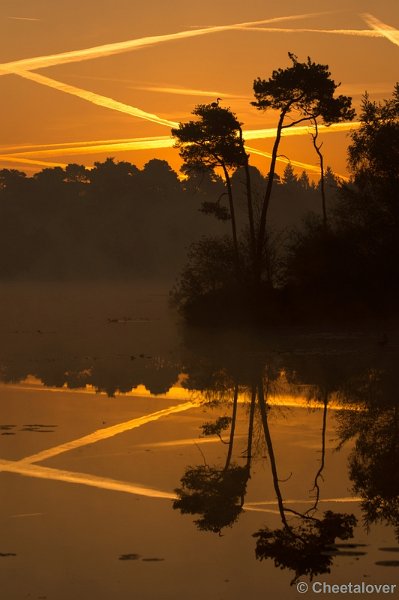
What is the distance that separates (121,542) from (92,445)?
5733 millimetres

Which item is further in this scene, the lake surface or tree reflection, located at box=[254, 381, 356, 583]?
tree reflection, located at box=[254, 381, 356, 583]

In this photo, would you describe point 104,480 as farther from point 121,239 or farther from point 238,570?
point 121,239

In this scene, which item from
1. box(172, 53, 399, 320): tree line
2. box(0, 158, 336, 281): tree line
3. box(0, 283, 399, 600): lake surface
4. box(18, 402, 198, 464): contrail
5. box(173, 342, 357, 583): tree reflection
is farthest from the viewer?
box(0, 158, 336, 281): tree line

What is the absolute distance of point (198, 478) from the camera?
13883 millimetres

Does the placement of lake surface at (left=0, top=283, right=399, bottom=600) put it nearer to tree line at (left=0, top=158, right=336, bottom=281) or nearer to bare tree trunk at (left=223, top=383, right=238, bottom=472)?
bare tree trunk at (left=223, top=383, right=238, bottom=472)

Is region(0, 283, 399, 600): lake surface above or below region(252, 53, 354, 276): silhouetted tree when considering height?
below

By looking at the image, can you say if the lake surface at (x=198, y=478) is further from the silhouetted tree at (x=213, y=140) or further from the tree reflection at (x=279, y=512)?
the silhouetted tree at (x=213, y=140)

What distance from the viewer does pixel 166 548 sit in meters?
10.7

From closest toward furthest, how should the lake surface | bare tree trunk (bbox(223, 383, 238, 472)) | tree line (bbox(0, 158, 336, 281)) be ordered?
the lake surface < bare tree trunk (bbox(223, 383, 238, 472)) < tree line (bbox(0, 158, 336, 281))

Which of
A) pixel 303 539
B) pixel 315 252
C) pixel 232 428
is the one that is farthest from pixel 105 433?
pixel 315 252

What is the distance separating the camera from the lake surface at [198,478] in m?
9.86

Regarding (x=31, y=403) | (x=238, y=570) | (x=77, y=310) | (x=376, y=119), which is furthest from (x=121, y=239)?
(x=238, y=570)

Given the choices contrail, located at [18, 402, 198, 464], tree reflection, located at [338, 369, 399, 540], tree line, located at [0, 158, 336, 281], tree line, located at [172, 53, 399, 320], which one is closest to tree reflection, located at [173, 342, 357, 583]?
tree reflection, located at [338, 369, 399, 540]

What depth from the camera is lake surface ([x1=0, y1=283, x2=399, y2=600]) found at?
9859 mm
